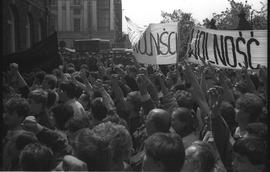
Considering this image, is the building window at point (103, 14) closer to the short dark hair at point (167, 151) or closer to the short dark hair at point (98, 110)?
the short dark hair at point (98, 110)

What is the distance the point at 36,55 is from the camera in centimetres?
1054

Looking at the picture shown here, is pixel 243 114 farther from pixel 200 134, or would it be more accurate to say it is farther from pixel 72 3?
pixel 72 3

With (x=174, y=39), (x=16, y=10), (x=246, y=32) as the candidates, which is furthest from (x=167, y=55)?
(x=16, y=10)

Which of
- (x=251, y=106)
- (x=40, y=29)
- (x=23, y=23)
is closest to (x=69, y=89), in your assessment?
(x=251, y=106)

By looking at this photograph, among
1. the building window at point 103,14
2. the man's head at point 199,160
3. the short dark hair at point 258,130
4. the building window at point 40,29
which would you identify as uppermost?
the building window at point 103,14

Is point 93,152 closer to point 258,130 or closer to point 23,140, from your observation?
point 23,140

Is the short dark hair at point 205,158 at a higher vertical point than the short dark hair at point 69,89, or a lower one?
lower

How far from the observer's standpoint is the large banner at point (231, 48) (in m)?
7.80

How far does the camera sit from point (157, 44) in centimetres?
996

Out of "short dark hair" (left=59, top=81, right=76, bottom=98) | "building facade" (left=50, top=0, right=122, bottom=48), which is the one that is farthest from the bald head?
"building facade" (left=50, top=0, right=122, bottom=48)

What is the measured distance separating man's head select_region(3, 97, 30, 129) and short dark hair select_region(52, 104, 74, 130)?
0.95 ft

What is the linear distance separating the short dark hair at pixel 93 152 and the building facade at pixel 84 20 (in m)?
79.1

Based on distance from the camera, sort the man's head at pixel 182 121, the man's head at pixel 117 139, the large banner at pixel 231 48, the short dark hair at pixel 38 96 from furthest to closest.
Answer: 1. the large banner at pixel 231 48
2. the short dark hair at pixel 38 96
3. the man's head at pixel 182 121
4. the man's head at pixel 117 139

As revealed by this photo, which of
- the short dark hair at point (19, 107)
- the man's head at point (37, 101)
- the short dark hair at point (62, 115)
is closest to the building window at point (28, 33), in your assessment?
the man's head at point (37, 101)
